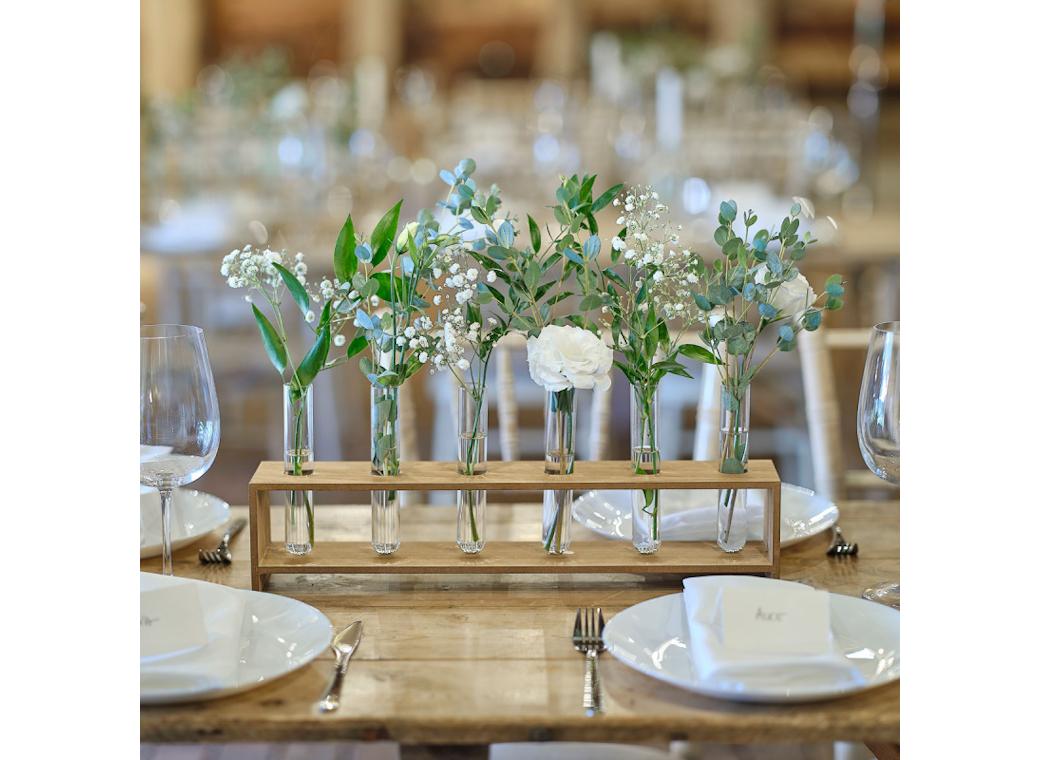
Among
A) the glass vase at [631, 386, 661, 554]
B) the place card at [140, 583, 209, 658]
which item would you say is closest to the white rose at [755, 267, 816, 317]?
the glass vase at [631, 386, 661, 554]

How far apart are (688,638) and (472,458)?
1.02 feet

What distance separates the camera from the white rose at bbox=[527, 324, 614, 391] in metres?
1.10

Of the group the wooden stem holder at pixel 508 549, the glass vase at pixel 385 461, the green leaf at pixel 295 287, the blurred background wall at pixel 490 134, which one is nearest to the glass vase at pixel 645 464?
the wooden stem holder at pixel 508 549

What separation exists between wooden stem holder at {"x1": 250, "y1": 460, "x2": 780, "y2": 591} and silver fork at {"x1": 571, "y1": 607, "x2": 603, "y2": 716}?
11cm

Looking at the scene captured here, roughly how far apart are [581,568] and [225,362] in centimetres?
262

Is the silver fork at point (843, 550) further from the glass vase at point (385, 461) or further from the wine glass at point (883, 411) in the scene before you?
the glass vase at point (385, 461)

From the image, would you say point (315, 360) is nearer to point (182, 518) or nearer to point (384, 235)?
point (384, 235)

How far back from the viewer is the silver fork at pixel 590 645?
35.2 inches

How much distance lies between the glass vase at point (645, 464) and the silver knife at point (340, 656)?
321 millimetres

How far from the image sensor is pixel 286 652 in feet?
3.16

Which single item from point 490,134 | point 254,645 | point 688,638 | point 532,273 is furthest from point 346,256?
point 490,134
